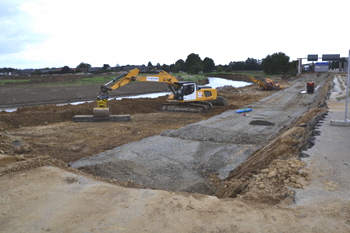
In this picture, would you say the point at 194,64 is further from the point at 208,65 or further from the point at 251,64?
the point at 251,64

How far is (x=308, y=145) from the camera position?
9.24 meters

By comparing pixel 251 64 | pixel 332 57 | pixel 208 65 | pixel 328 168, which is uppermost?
pixel 208 65

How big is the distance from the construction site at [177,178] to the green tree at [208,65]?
119802mm

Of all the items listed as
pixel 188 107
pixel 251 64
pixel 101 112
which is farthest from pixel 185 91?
pixel 251 64

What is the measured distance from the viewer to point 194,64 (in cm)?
11675

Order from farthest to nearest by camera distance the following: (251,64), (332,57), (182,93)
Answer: (251,64) < (182,93) < (332,57)

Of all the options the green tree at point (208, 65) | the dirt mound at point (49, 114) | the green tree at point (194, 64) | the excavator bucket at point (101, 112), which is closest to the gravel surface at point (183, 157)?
the excavator bucket at point (101, 112)

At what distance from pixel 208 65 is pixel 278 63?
182ft

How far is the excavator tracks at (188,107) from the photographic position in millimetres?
21172

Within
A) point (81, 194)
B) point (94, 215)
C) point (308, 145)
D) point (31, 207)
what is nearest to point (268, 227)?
point (94, 215)

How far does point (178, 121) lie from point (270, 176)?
11691 millimetres

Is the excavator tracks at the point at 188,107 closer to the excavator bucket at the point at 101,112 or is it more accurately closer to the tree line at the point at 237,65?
the excavator bucket at the point at 101,112

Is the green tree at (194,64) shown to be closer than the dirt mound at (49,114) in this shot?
No

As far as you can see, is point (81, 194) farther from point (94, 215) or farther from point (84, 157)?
point (84, 157)
